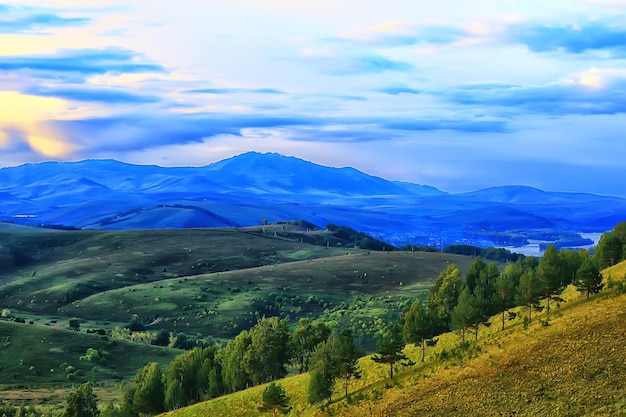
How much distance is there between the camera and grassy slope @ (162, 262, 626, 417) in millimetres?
54844

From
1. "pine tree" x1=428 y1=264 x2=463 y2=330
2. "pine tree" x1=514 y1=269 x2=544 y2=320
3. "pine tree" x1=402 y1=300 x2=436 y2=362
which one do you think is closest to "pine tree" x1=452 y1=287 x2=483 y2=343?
"pine tree" x1=402 y1=300 x2=436 y2=362

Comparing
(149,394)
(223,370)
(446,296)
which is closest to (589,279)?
(446,296)

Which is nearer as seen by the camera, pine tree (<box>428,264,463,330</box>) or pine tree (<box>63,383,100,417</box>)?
pine tree (<box>63,383,100,417</box>)

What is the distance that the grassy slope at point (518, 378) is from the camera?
54.8 m

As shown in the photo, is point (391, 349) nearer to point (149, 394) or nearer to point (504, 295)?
point (504, 295)

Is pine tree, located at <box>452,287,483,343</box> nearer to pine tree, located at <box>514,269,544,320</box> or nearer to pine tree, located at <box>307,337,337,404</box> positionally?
pine tree, located at <box>514,269,544,320</box>

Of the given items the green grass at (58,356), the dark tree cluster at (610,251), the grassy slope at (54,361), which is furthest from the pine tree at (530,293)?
the green grass at (58,356)

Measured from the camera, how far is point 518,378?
59406 mm

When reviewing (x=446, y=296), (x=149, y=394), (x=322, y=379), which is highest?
(x=446, y=296)

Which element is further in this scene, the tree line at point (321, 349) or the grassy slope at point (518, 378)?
the tree line at point (321, 349)

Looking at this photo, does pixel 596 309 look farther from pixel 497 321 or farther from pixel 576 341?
pixel 497 321

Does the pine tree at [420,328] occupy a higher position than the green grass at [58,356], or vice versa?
the pine tree at [420,328]

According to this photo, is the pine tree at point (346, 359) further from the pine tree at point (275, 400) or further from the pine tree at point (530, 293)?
the pine tree at point (530, 293)

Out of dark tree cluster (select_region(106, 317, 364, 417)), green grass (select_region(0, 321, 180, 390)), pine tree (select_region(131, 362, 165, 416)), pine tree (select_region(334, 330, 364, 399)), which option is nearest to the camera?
pine tree (select_region(334, 330, 364, 399))
